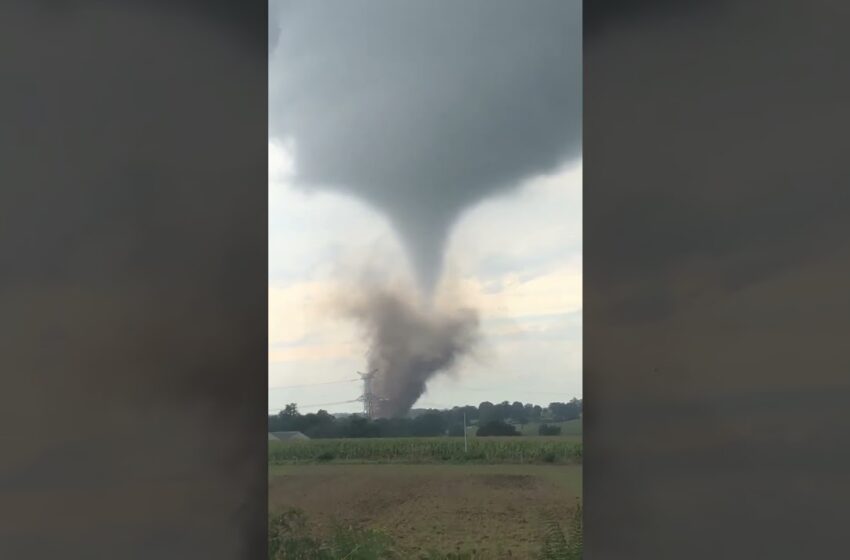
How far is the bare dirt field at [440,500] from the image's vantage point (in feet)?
8.20

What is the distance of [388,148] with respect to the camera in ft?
8.79

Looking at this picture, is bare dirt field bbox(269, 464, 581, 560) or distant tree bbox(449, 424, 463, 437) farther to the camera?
distant tree bbox(449, 424, 463, 437)

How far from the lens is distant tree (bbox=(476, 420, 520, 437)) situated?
259 centimetres

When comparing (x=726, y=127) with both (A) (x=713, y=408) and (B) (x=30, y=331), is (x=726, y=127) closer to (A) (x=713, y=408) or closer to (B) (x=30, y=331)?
(A) (x=713, y=408)

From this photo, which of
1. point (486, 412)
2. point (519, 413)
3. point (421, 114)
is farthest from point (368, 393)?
point (421, 114)

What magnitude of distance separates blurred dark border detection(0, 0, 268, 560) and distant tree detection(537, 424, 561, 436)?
1638 millimetres

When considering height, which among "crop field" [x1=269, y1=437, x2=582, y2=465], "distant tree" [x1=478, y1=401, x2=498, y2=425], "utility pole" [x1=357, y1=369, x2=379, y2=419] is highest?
"utility pole" [x1=357, y1=369, x2=379, y2=419]

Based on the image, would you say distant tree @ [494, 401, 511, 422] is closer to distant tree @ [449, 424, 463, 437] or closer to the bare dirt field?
distant tree @ [449, 424, 463, 437]

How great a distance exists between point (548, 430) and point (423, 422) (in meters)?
0.53

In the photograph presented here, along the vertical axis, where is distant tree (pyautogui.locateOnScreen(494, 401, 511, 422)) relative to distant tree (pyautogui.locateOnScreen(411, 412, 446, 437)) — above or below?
above

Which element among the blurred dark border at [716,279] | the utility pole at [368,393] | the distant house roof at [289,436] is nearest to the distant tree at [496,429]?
the utility pole at [368,393]

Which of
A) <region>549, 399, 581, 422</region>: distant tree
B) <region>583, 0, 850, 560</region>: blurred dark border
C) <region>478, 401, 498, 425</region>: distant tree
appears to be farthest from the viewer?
<region>478, 401, 498, 425</region>: distant tree

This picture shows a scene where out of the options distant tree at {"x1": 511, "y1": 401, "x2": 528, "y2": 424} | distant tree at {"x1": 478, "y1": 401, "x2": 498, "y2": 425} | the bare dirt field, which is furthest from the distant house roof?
distant tree at {"x1": 511, "y1": 401, "x2": 528, "y2": 424}

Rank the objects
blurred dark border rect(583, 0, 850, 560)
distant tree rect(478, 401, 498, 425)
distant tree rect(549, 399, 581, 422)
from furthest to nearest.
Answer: distant tree rect(478, 401, 498, 425), distant tree rect(549, 399, 581, 422), blurred dark border rect(583, 0, 850, 560)
